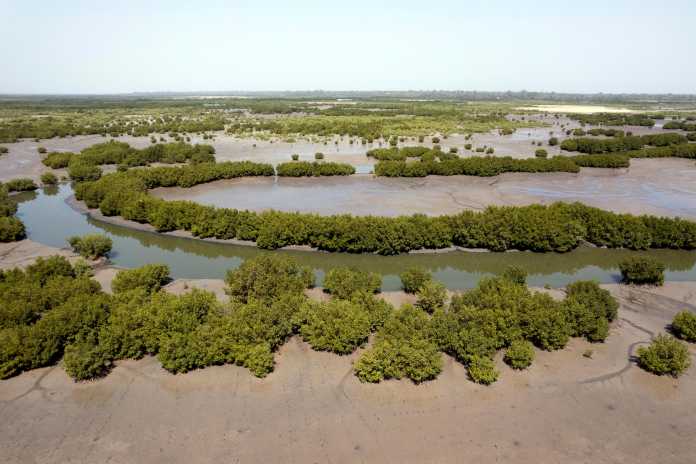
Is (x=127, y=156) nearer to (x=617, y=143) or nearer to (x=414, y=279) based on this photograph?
(x=414, y=279)

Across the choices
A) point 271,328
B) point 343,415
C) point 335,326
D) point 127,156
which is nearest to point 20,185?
point 127,156

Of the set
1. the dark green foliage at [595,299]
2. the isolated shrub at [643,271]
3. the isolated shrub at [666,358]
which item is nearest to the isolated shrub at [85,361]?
the dark green foliage at [595,299]

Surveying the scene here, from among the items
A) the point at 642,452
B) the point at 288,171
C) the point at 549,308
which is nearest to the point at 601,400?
the point at 642,452

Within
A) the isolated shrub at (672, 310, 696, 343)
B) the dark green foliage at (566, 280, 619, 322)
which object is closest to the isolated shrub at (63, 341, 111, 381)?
the dark green foliage at (566, 280, 619, 322)

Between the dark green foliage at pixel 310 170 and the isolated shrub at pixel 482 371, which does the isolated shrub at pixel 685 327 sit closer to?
the isolated shrub at pixel 482 371

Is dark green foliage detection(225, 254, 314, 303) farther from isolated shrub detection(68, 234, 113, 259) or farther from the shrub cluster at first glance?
the shrub cluster

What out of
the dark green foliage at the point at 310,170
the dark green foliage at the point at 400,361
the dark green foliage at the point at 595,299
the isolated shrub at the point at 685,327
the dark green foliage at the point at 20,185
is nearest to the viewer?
the dark green foliage at the point at 400,361

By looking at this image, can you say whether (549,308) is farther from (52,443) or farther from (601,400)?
(52,443)
